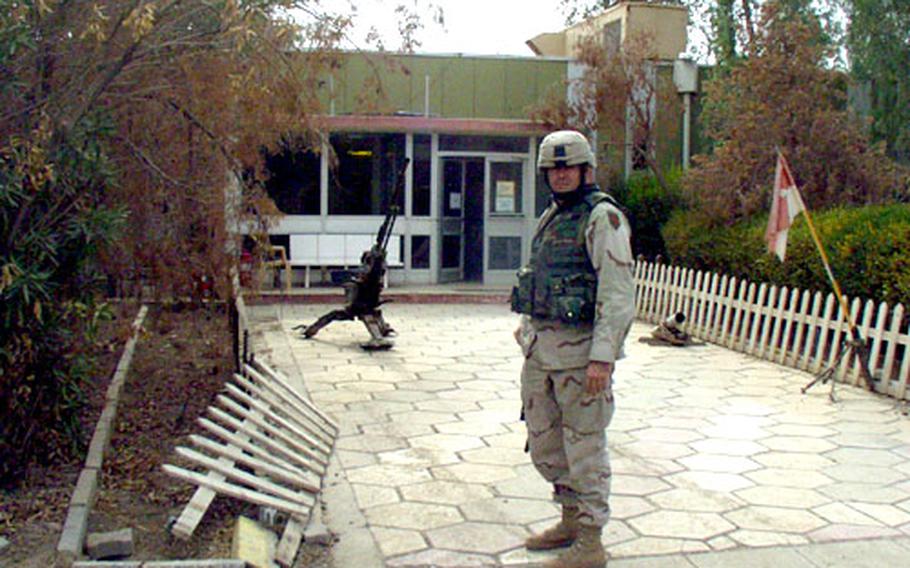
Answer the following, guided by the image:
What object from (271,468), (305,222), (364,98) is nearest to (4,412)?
(271,468)

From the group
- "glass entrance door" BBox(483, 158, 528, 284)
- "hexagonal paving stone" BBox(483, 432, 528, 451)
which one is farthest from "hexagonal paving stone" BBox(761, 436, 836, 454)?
"glass entrance door" BBox(483, 158, 528, 284)

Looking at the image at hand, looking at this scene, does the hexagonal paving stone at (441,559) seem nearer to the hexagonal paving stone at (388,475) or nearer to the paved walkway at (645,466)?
the paved walkway at (645,466)

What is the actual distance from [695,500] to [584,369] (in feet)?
4.87

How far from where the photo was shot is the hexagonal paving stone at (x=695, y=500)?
16.6ft

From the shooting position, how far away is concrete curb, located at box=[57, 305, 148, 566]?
4.19 m

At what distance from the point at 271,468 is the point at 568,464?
5.32ft

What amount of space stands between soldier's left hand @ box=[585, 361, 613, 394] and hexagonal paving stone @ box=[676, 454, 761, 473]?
6.84 feet

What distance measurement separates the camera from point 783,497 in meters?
5.27

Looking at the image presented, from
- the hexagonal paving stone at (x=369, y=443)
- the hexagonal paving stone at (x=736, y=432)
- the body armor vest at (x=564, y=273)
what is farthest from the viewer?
the hexagonal paving stone at (x=736, y=432)

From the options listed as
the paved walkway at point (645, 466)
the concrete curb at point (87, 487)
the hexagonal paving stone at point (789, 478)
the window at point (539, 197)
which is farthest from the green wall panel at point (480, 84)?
the hexagonal paving stone at point (789, 478)

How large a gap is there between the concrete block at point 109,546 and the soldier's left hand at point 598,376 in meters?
2.19

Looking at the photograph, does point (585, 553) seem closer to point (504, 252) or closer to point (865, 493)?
point (865, 493)

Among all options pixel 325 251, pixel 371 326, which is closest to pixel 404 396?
pixel 371 326

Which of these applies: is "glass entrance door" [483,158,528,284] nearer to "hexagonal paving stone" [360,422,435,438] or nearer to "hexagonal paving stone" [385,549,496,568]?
"hexagonal paving stone" [360,422,435,438]
